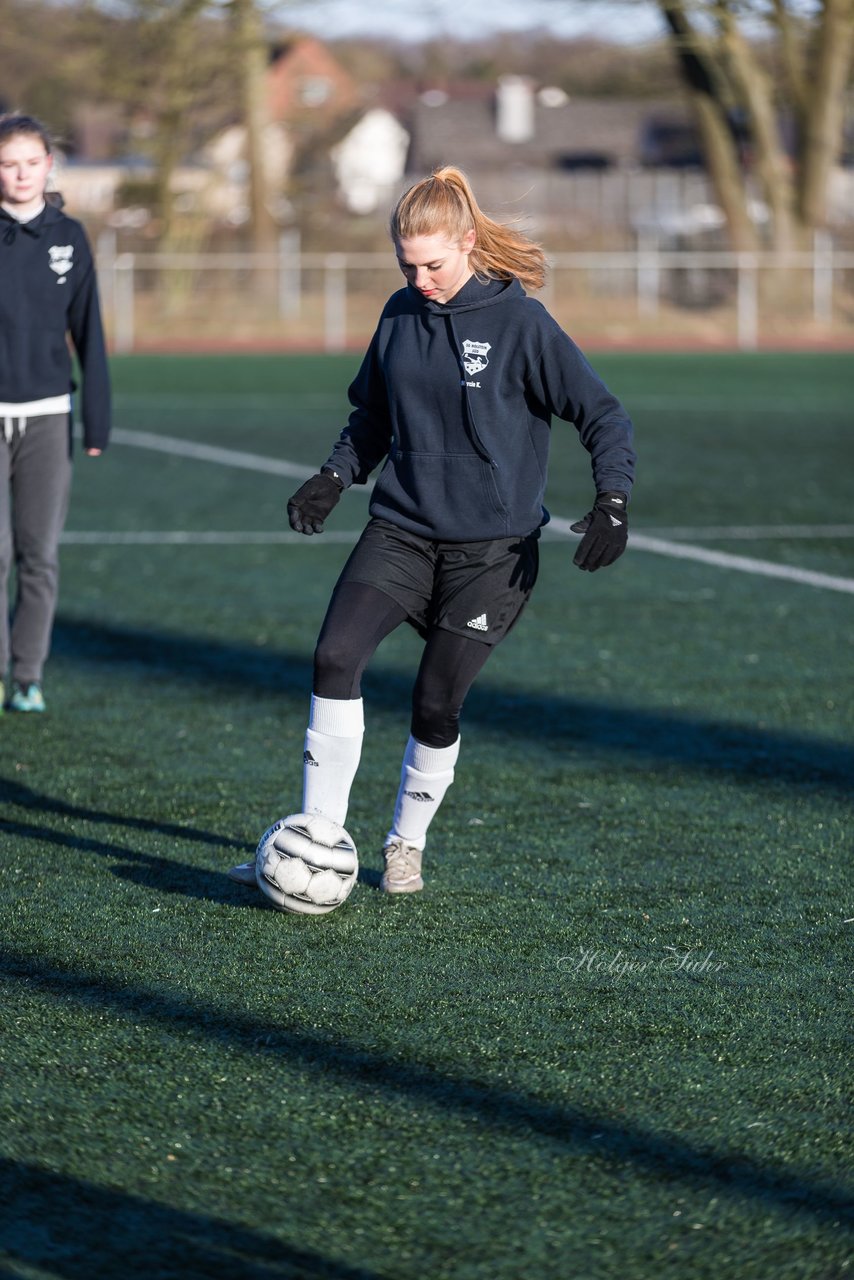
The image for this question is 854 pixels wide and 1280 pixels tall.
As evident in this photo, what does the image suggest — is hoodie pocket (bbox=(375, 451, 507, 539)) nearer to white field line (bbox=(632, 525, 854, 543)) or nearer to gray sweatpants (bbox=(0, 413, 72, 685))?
gray sweatpants (bbox=(0, 413, 72, 685))

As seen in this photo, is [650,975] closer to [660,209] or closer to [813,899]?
[813,899]

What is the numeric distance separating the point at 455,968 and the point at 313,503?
118 centimetres

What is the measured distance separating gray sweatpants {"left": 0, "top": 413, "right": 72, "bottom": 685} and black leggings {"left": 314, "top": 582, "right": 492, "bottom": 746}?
92.1 inches

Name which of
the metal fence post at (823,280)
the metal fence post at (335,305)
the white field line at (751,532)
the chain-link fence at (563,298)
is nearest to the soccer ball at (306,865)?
the white field line at (751,532)

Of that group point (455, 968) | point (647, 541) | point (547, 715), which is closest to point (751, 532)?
point (647, 541)

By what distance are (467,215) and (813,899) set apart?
183cm

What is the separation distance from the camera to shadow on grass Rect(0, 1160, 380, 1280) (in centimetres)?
258

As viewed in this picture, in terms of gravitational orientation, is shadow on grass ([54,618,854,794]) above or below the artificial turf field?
below

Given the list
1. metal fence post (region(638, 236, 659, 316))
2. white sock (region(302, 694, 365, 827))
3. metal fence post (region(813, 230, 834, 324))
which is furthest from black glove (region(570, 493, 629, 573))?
metal fence post (region(813, 230, 834, 324))

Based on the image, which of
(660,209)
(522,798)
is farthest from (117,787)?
(660,209)

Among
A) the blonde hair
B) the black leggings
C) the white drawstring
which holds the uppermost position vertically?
the blonde hair

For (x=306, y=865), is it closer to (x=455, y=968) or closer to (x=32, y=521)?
(x=455, y=968)

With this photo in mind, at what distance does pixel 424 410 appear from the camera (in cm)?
434

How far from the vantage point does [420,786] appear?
4.50 metres
